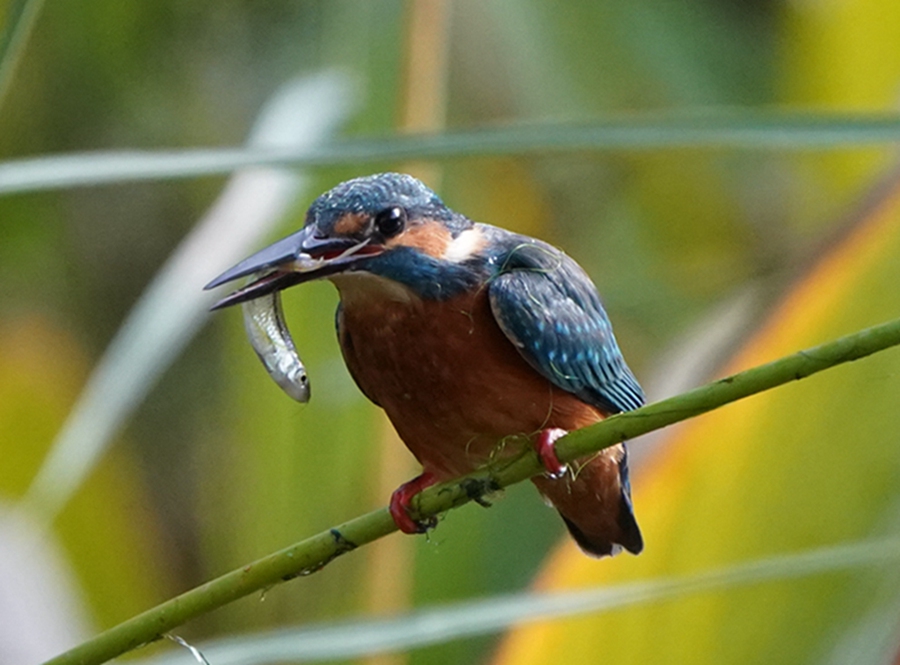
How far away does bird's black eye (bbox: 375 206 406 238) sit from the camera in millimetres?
1404

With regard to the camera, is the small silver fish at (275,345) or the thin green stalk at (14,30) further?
the small silver fish at (275,345)

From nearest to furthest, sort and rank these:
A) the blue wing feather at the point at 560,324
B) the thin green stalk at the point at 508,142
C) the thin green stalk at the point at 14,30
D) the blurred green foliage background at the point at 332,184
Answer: the thin green stalk at the point at 14,30, the thin green stalk at the point at 508,142, the blue wing feather at the point at 560,324, the blurred green foliage background at the point at 332,184

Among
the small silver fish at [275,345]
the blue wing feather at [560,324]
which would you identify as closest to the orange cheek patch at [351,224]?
the small silver fish at [275,345]

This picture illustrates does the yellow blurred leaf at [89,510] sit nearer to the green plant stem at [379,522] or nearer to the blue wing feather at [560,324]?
the blue wing feather at [560,324]

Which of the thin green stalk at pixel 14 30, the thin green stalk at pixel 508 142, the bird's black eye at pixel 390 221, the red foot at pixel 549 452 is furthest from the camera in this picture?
the bird's black eye at pixel 390 221

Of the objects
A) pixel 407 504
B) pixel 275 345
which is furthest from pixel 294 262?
pixel 407 504

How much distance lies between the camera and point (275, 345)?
4.06ft

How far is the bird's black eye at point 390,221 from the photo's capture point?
140 centimetres

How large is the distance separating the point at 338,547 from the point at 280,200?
1.27 m

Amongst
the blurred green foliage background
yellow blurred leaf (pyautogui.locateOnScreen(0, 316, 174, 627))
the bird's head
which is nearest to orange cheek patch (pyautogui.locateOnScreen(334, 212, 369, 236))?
the bird's head

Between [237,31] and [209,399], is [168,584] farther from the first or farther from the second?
[237,31]

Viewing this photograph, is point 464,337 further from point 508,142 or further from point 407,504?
point 508,142

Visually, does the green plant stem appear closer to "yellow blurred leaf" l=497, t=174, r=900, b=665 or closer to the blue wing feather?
the blue wing feather

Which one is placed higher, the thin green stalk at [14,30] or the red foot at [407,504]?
the thin green stalk at [14,30]
